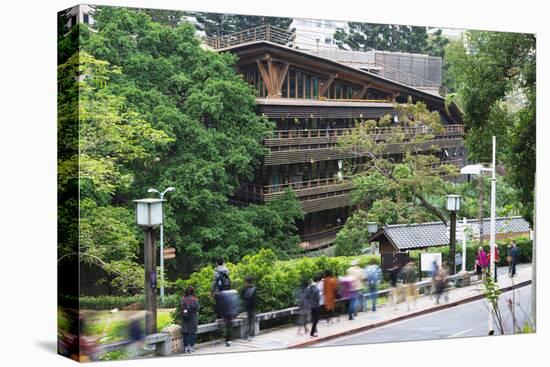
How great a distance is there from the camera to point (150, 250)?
1154 cm

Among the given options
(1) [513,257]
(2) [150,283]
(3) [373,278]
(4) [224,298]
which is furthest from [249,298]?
(1) [513,257]

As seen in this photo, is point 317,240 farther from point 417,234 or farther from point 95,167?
point 95,167

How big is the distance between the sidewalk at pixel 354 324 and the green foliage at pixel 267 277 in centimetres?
34

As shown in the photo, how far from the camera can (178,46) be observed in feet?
39.8

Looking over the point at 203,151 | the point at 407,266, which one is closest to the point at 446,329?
the point at 407,266

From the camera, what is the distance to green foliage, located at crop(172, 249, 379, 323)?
11.8m

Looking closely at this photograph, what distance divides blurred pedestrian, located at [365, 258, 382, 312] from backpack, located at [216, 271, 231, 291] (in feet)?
6.79

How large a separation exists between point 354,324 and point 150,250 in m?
3.02

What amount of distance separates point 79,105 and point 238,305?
3.19 meters

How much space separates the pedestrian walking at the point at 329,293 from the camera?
497 inches

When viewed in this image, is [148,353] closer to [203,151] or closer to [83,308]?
[83,308]

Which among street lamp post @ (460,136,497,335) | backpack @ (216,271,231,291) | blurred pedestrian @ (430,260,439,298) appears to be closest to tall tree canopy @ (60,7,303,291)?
backpack @ (216,271,231,291)

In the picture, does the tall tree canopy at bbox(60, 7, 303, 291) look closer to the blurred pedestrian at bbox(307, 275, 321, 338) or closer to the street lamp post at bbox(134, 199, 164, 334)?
the street lamp post at bbox(134, 199, 164, 334)

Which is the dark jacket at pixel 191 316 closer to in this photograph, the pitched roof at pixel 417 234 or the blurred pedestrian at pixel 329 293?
the blurred pedestrian at pixel 329 293
